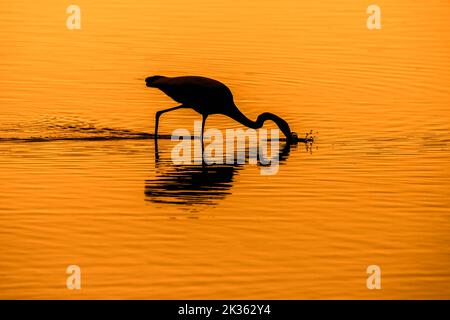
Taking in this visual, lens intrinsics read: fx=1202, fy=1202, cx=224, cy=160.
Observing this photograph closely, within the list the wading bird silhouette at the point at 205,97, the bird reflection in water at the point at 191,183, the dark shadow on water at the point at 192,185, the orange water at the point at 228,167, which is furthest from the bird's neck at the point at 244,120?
the dark shadow on water at the point at 192,185

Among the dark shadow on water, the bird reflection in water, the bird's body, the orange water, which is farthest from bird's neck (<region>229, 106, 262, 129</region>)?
the dark shadow on water

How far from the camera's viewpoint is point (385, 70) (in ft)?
72.5

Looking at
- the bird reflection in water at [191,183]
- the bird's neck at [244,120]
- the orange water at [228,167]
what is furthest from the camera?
the bird's neck at [244,120]

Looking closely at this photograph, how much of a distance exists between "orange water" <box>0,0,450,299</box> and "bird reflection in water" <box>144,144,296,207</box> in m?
0.04

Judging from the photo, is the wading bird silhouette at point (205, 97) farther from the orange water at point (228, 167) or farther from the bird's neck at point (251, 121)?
the orange water at point (228, 167)

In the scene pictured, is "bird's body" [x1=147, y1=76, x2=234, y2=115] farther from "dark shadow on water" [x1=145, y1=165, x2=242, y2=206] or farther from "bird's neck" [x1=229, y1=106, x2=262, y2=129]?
"dark shadow on water" [x1=145, y1=165, x2=242, y2=206]

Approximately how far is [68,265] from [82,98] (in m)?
9.85

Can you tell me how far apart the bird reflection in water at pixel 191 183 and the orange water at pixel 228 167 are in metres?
0.04

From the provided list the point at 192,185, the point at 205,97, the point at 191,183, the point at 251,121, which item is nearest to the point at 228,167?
the point at 191,183

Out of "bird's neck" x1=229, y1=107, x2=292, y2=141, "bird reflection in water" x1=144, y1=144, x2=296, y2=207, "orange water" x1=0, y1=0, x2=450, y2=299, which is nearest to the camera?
"orange water" x1=0, y1=0, x2=450, y2=299

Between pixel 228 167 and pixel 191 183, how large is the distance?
125 cm

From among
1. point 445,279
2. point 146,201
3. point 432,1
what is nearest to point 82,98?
point 146,201

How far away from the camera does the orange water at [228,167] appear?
32.1ft

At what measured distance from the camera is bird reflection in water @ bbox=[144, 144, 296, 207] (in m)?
12.5
